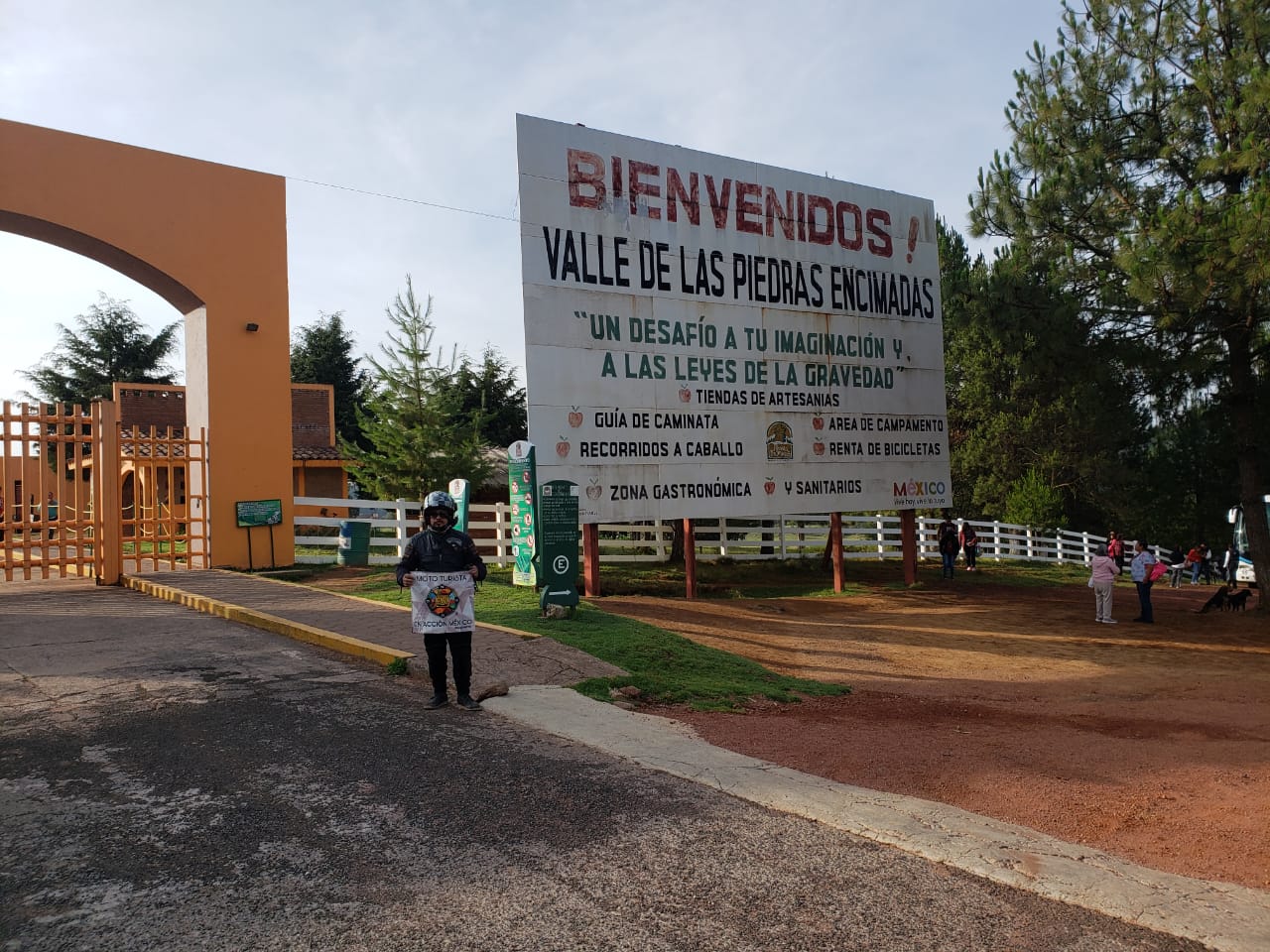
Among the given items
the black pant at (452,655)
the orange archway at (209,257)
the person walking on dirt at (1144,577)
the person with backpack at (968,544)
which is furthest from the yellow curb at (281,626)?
the person with backpack at (968,544)

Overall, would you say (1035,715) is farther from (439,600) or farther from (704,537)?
(704,537)

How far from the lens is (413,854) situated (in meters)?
4.43

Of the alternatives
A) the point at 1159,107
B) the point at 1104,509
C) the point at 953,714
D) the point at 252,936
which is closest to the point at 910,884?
the point at 252,936

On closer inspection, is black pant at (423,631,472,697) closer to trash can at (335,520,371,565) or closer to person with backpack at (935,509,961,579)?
trash can at (335,520,371,565)

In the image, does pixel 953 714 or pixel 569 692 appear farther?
pixel 953 714

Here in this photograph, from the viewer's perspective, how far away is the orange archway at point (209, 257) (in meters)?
15.2

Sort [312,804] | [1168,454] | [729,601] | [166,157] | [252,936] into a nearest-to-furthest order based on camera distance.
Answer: [252,936], [312,804], [166,157], [729,601], [1168,454]

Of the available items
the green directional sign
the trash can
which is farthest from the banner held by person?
the trash can

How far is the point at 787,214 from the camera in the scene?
61.5ft

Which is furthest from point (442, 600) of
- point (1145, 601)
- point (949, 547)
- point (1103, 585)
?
point (949, 547)

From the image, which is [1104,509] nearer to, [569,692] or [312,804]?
[569,692]

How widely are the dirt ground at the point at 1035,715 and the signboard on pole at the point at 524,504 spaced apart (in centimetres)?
157

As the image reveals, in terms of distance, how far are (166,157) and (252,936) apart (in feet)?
51.1

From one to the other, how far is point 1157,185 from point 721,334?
868 cm
